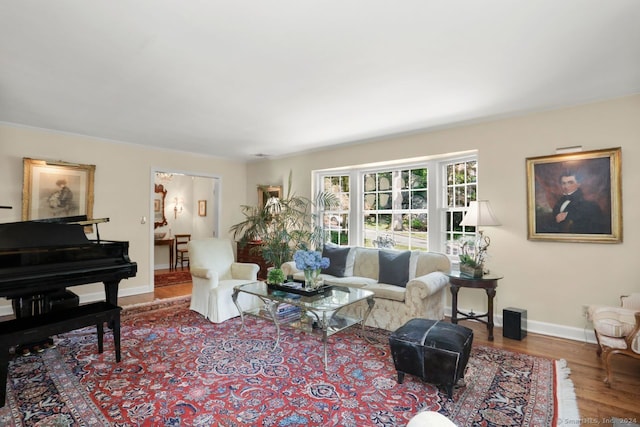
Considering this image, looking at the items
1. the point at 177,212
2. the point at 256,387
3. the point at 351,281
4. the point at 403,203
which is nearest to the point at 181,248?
the point at 177,212

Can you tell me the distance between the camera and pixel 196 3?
1844 mm

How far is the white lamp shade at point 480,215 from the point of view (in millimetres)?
3707

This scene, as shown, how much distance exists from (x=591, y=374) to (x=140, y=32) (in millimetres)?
4246

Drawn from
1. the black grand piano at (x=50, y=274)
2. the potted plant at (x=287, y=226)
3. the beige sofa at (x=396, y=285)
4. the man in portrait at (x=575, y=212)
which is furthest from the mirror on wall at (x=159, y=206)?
the man in portrait at (x=575, y=212)

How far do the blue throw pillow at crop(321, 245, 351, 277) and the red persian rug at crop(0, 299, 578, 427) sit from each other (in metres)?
1.29

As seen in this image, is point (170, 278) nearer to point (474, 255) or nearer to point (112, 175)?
point (112, 175)

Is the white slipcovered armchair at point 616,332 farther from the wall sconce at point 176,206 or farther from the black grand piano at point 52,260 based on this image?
the wall sconce at point 176,206

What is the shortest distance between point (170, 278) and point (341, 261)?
391 cm

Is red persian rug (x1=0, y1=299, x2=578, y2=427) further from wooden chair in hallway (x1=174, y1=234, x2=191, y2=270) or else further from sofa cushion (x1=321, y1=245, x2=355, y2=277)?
wooden chair in hallway (x1=174, y1=234, x2=191, y2=270)

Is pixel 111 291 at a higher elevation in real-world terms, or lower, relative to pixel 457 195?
lower

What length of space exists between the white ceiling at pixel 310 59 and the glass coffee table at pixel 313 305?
200 centimetres

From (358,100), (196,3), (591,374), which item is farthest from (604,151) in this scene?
(196,3)

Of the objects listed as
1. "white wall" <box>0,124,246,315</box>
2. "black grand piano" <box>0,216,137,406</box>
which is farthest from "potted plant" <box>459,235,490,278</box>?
"white wall" <box>0,124,246,315</box>

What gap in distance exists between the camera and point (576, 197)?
340 centimetres
